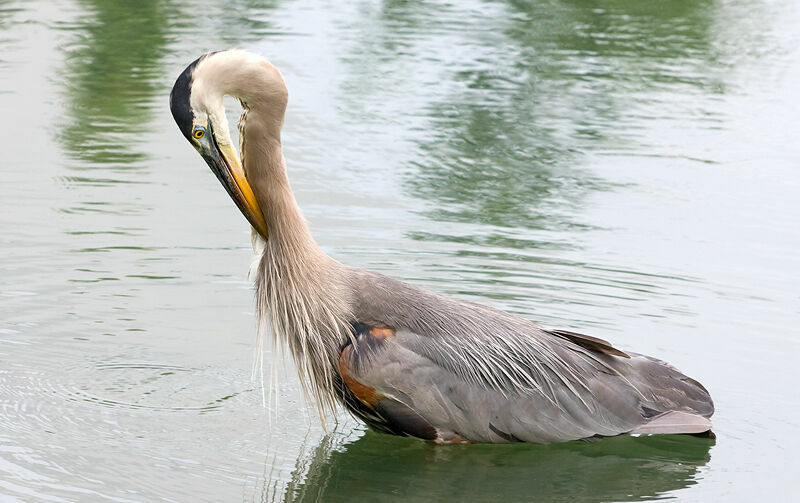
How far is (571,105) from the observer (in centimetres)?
1473

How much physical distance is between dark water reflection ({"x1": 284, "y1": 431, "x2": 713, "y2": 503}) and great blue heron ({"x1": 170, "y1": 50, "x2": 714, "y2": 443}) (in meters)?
0.15

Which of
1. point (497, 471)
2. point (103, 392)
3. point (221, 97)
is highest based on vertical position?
point (221, 97)

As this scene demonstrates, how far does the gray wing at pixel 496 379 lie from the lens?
6.95m

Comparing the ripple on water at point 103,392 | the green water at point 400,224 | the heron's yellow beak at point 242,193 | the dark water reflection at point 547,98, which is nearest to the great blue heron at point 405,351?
the heron's yellow beak at point 242,193

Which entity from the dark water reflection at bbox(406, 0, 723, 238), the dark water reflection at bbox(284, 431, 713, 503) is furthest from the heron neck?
the dark water reflection at bbox(406, 0, 723, 238)

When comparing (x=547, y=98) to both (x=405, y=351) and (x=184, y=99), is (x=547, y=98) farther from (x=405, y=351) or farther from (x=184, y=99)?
(x=184, y=99)

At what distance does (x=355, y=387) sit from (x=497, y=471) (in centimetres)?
95

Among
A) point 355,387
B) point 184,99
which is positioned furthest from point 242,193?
point 355,387

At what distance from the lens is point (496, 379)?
7.16 metres

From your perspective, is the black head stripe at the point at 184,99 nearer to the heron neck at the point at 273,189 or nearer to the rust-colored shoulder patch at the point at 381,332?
the heron neck at the point at 273,189

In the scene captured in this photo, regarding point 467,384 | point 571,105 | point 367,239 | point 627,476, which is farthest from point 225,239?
point 571,105

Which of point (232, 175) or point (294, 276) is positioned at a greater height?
point (232, 175)

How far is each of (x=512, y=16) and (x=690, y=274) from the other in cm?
967

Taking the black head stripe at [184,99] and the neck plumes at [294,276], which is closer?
the black head stripe at [184,99]
